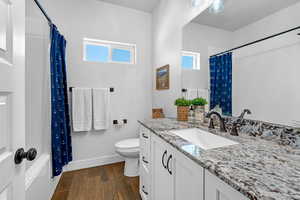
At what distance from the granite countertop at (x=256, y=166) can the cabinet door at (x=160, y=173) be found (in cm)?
21

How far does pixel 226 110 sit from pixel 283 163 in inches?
26.9

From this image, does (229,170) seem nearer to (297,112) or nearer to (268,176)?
(268,176)

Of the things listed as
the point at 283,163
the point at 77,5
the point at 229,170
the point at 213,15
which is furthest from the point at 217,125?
the point at 77,5

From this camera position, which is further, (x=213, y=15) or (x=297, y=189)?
(x=213, y=15)

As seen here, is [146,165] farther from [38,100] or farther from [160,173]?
[38,100]

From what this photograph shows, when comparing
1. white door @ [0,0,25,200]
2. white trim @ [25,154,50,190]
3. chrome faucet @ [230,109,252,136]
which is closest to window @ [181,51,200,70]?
chrome faucet @ [230,109,252,136]

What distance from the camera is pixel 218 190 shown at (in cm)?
53

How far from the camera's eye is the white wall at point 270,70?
2.61 feet

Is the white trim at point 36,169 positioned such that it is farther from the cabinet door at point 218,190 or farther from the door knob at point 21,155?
the cabinet door at point 218,190

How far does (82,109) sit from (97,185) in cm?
107

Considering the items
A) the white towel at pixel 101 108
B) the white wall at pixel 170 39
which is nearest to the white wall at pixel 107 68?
the white towel at pixel 101 108

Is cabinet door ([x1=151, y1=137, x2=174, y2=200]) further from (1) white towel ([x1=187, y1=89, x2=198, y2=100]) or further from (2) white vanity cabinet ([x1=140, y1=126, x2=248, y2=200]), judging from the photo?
(1) white towel ([x1=187, y1=89, x2=198, y2=100])

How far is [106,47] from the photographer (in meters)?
2.38

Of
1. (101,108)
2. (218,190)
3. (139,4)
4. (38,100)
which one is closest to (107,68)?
(101,108)
